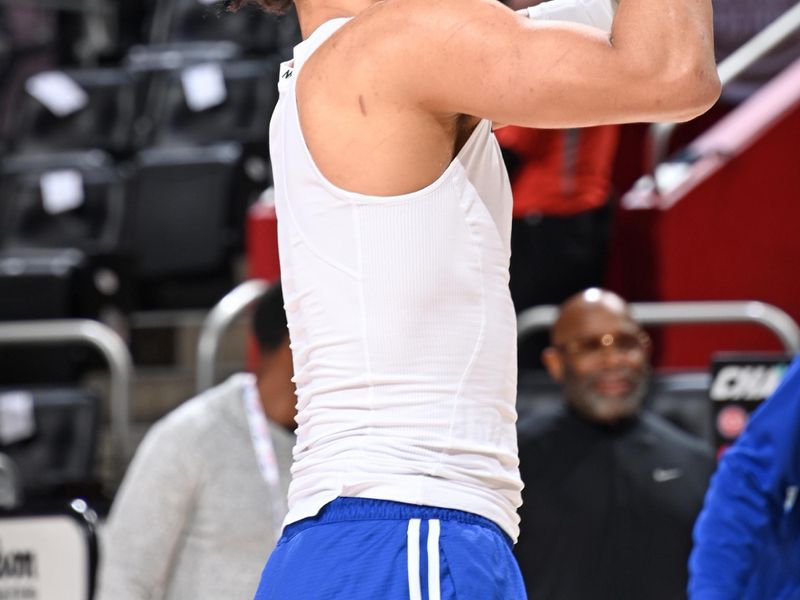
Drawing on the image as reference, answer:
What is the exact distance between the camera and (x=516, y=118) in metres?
1.72

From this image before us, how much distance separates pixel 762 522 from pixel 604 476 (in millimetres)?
1416

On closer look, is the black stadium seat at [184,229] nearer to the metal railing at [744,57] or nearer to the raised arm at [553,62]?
the metal railing at [744,57]

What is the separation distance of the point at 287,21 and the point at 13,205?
182 cm

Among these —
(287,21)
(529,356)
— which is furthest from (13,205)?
(529,356)

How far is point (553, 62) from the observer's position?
1.67 meters

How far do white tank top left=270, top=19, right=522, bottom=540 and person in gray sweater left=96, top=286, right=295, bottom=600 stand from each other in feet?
5.28

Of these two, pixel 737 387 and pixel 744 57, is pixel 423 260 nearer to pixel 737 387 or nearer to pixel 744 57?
pixel 737 387

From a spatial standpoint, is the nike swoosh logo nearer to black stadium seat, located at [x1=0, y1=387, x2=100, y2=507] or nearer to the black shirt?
the black shirt

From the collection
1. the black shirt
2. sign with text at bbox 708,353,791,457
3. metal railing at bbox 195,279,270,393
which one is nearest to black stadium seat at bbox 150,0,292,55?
metal railing at bbox 195,279,270,393

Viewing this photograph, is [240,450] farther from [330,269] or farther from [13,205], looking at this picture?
[13,205]

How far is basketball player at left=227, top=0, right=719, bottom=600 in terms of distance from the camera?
1.69 metres

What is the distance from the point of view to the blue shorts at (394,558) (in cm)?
170

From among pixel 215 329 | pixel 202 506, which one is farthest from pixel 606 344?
pixel 202 506

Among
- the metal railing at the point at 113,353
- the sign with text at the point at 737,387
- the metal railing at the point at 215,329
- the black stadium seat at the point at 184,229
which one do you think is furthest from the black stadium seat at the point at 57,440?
the sign with text at the point at 737,387
